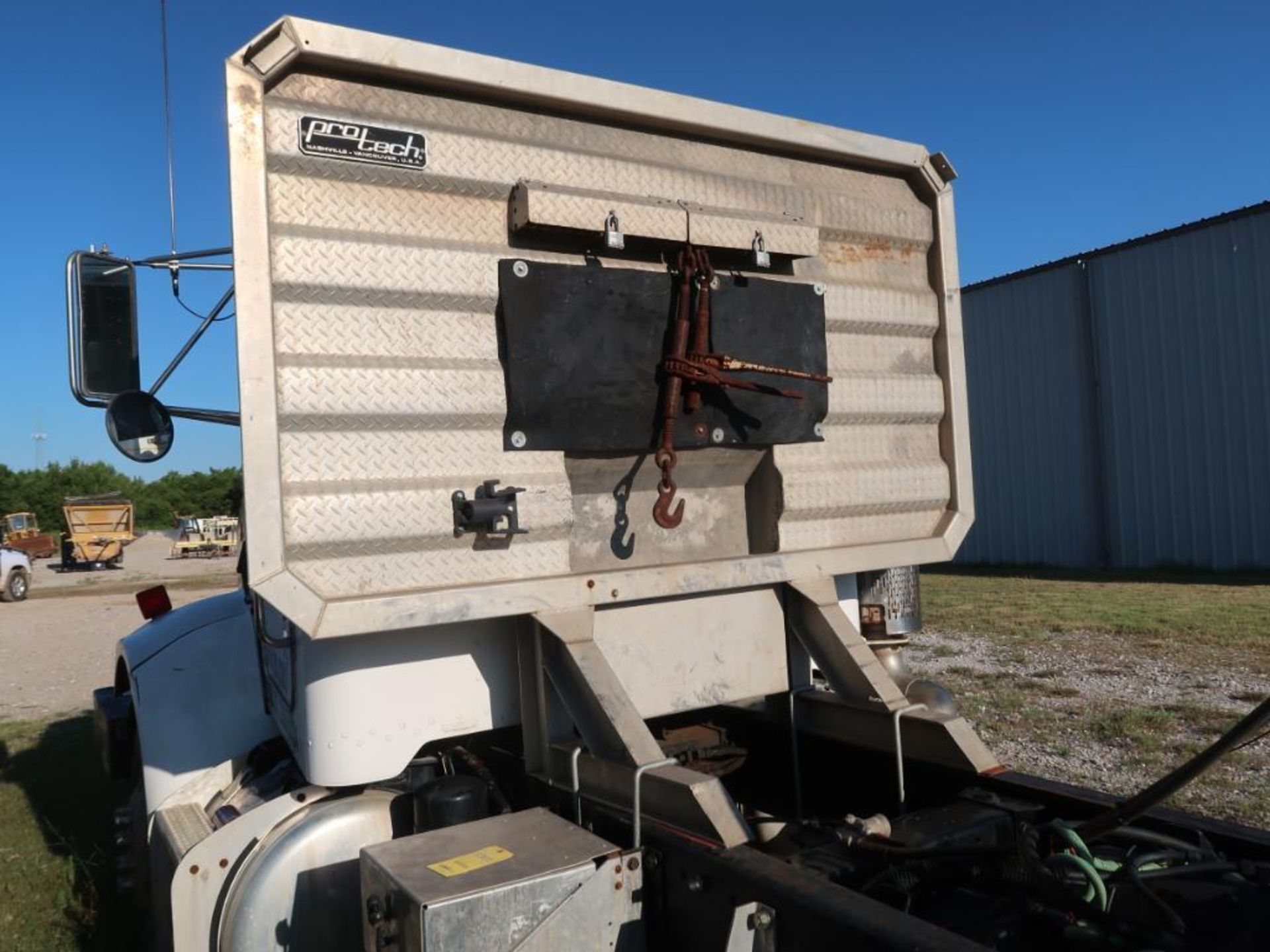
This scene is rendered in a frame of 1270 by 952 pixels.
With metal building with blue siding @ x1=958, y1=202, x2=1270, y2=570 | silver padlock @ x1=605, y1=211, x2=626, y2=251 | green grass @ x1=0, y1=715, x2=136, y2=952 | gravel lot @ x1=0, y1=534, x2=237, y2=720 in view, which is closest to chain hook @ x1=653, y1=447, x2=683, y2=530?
silver padlock @ x1=605, y1=211, x2=626, y2=251

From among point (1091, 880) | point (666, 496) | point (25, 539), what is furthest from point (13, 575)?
point (1091, 880)

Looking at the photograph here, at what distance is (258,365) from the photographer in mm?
2506

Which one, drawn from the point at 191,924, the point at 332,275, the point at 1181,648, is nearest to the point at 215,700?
the point at 191,924

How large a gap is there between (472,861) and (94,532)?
34.3 meters

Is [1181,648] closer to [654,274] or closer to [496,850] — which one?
[654,274]

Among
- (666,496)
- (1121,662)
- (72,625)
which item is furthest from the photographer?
(72,625)

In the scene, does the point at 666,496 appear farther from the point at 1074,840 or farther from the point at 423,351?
the point at 1074,840

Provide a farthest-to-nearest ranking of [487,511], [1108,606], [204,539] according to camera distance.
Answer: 1. [204,539]
2. [1108,606]
3. [487,511]

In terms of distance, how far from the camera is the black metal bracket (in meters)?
2.79

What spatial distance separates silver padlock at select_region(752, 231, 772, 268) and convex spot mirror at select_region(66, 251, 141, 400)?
193cm

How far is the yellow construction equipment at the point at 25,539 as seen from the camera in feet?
118

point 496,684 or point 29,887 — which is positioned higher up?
point 496,684

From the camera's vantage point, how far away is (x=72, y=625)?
16.7m

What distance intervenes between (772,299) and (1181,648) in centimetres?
741
